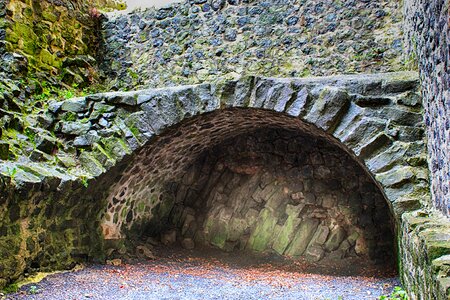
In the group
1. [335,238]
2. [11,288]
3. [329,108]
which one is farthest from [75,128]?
[335,238]

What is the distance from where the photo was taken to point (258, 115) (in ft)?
16.2

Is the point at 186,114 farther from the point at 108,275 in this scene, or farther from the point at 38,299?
the point at 38,299

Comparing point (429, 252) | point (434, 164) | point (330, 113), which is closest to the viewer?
point (429, 252)

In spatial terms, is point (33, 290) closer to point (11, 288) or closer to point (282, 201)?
point (11, 288)

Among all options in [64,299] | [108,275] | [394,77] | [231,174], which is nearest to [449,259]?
[394,77]

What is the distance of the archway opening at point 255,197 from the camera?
5535 mm

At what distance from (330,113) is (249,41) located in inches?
98.4

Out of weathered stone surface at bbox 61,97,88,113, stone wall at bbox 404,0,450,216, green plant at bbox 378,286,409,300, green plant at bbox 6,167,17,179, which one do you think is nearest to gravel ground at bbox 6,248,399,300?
green plant at bbox 378,286,409,300

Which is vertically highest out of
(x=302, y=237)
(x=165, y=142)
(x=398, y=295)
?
(x=165, y=142)

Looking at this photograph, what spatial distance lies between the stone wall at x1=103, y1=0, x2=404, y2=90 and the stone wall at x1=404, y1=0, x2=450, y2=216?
162 centimetres

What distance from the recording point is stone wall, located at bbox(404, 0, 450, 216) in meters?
2.79

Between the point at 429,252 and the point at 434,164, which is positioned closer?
the point at 429,252

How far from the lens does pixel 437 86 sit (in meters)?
3.08

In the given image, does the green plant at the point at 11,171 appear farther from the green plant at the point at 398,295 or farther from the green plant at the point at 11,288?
the green plant at the point at 398,295
